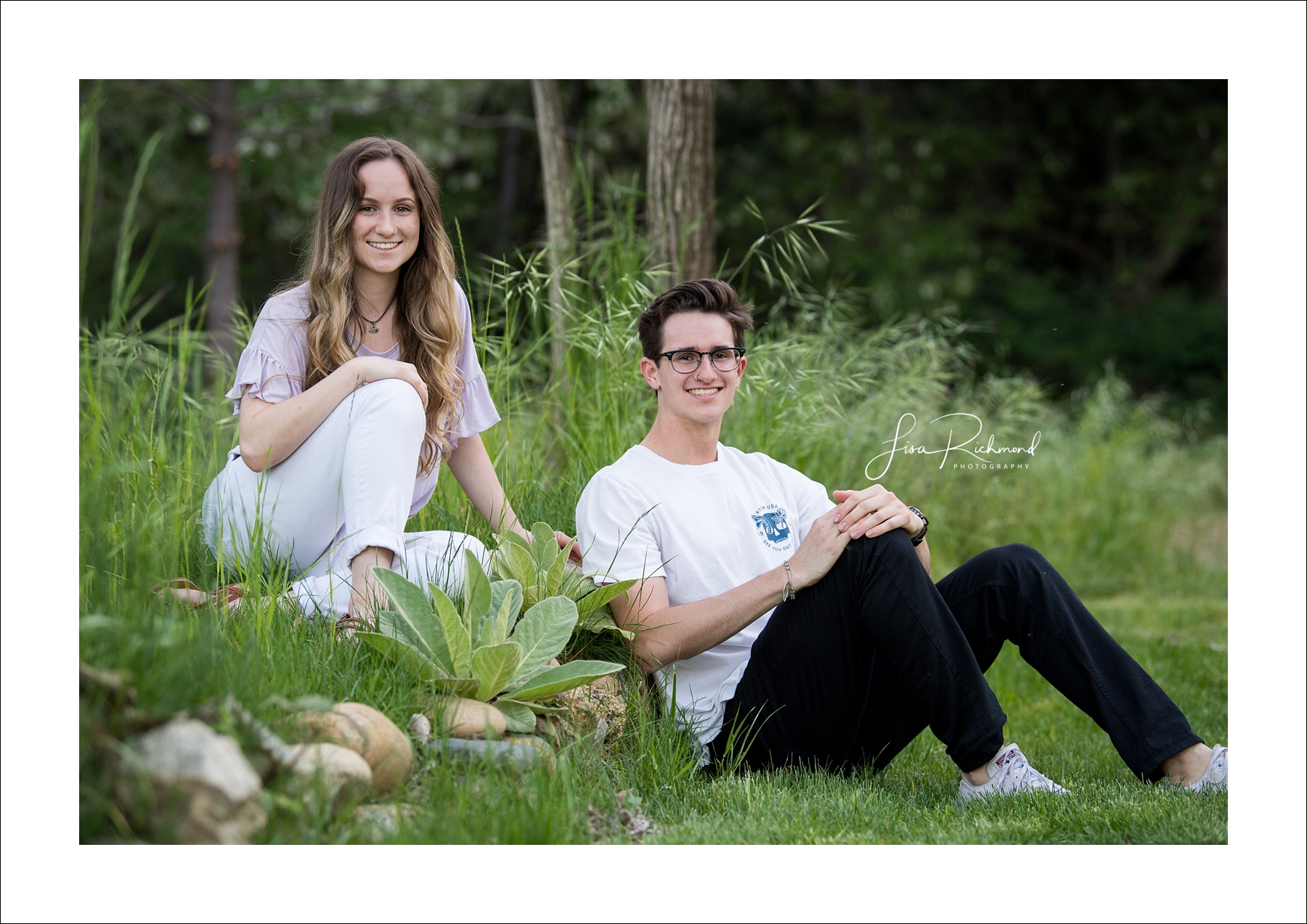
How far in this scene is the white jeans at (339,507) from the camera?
7.37 ft

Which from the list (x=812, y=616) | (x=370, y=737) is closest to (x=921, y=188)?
(x=812, y=616)

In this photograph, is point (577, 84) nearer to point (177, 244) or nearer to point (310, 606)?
point (177, 244)

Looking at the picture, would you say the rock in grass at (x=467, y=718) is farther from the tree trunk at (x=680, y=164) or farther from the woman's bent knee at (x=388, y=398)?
the tree trunk at (x=680, y=164)

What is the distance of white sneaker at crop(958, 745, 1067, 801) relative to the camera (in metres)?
2.19

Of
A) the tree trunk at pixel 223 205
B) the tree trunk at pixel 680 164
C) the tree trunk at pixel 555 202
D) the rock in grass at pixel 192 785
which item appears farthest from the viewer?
the tree trunk at pixel 223 205

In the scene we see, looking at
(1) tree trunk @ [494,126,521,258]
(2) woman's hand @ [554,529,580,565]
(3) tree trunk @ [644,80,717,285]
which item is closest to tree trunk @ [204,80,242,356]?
(1) tree trunk @ [494,126,521,258]

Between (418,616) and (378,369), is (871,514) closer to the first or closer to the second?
(418,616)

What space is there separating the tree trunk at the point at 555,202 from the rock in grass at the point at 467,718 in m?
1.56

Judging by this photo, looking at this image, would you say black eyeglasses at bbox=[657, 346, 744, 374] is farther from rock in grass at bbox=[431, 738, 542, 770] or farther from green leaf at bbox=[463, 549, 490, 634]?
rock in grass at bbox=[431, 738, 542, 770]

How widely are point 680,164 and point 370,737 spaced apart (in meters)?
3.09

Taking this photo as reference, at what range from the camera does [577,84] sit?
34.6ft

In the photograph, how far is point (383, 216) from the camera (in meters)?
2.46

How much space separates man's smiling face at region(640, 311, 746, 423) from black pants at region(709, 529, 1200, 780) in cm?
46

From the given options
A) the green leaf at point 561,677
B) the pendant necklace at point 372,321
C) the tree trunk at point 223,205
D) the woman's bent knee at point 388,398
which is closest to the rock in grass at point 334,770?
the green leaf at point 561,677
